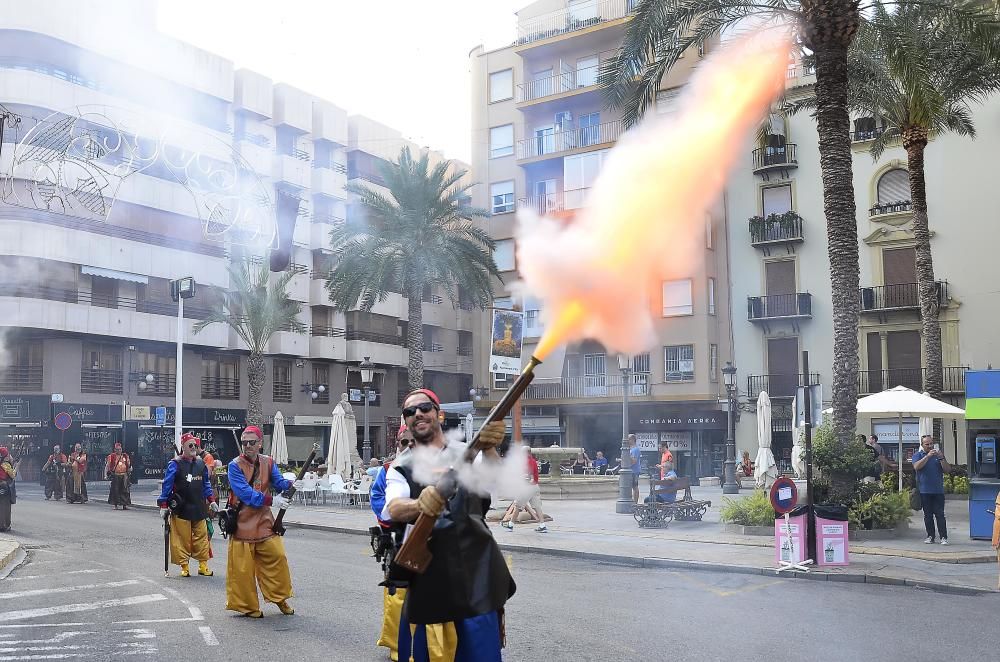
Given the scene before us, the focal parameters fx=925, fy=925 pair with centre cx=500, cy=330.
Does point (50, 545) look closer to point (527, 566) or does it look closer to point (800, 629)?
point (527, 566)

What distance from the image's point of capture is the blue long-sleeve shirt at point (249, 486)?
9.35 metres

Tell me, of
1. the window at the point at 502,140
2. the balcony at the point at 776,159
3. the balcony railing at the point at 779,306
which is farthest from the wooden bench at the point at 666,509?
the window at the point at 502,140

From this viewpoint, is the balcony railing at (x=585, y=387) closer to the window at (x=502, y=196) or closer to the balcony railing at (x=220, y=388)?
the window at (x=502, y=196)

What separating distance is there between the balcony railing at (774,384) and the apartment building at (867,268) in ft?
0.15

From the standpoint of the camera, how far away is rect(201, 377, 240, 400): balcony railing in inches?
1767

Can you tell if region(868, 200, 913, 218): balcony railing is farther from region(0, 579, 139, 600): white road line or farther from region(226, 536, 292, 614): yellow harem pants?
region(226, 536, 292, 614): yellow harem pants

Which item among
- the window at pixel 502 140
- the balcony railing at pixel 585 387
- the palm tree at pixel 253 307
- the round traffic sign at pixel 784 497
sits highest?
the window at pixel 502 140

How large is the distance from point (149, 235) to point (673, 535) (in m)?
30.2

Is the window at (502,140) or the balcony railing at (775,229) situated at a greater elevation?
the window at (502,140)

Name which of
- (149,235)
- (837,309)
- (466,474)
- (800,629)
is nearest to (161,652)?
(466,474)

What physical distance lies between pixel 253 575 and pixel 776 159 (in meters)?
35.0

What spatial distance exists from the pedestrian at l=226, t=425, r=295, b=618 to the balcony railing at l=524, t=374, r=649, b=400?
3428 cm

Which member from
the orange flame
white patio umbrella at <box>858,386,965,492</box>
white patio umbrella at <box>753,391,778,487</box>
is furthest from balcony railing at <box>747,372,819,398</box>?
the orange flame

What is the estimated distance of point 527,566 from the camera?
537 inches
